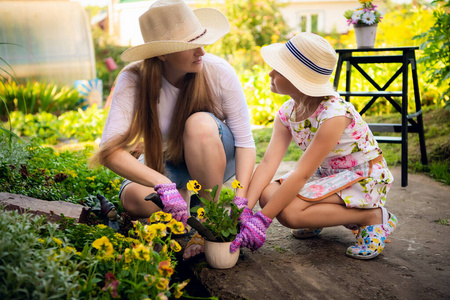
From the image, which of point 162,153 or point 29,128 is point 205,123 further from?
point 29,128

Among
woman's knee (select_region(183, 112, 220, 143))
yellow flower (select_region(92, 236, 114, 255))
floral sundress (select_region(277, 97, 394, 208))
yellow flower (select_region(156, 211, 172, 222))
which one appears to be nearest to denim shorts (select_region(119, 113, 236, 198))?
woman's knee (select_region(183, 112, 220, 143))

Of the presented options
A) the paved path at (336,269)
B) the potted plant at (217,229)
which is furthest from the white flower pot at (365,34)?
the potted plant at (217,229)

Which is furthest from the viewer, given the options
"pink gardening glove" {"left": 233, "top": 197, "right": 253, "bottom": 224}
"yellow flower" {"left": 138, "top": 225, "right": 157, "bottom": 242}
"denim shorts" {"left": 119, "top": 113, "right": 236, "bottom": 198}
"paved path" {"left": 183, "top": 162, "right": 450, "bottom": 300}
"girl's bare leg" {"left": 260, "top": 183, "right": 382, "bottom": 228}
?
"denim shorts" {"left": 119, "top": 113, "right": 236, "bottom": 198}

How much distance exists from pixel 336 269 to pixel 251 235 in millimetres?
370

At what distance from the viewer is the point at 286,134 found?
87.2 inches

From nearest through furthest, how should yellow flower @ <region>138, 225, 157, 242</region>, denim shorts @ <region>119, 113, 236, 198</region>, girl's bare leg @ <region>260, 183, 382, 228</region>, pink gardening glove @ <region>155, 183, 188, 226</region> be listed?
yellow flower @ <region>138, 225, 157, 242</region>
pink gardening glove @ <region>155, 183, 188, 226</region>
girl's bare leg @ <region>260, 183, 382, 228</region>
denim shorts @ <region>119, 113, 236, 198</region>

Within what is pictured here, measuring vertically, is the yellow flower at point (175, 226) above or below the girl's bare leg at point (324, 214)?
above

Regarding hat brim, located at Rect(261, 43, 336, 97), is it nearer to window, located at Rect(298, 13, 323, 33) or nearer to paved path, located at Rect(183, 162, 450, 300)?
paved path, located at Rect(183, 162, 450, 300)

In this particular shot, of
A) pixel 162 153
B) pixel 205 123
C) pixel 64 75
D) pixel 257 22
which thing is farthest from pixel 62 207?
pixel 257 22

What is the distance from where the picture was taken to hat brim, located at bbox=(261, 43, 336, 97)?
1.94 m

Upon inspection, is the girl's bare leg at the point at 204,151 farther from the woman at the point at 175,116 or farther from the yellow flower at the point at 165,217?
the yellow flower at the point at 165,217

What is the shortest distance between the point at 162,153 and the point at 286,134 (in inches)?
23.8

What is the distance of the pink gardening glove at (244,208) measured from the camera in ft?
6.18

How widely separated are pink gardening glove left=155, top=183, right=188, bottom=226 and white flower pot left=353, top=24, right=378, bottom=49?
89.2 inches
